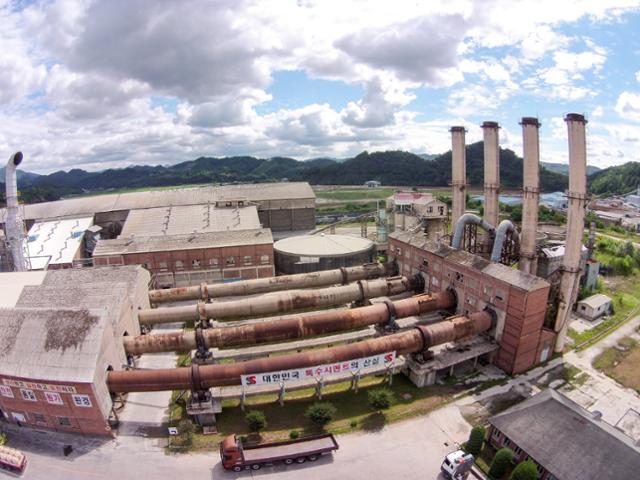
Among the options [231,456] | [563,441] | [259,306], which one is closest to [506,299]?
[563,441]

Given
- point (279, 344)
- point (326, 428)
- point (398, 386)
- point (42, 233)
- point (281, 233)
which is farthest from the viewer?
point (281, 233)

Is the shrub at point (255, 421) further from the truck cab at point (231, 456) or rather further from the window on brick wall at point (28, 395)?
the window on brick wall at point (28, 395)

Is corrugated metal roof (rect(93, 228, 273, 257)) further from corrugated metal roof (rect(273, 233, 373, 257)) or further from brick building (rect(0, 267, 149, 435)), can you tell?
brick building (rect(0, 267, 149, 435))

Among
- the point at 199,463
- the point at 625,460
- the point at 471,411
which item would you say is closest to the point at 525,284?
the point at 471,411

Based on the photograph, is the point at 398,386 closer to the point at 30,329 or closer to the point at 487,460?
the point at 487,460

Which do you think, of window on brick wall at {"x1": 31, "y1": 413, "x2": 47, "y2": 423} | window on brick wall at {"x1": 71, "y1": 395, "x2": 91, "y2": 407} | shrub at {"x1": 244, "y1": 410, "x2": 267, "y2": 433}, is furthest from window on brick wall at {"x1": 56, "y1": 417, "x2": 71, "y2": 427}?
shrub at {"x1": 244, "y1": 410, "x2": 267, "y2": 433}

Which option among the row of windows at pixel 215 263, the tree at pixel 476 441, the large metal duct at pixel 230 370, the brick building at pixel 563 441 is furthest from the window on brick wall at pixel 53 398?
the brick building at pixel 563 441
